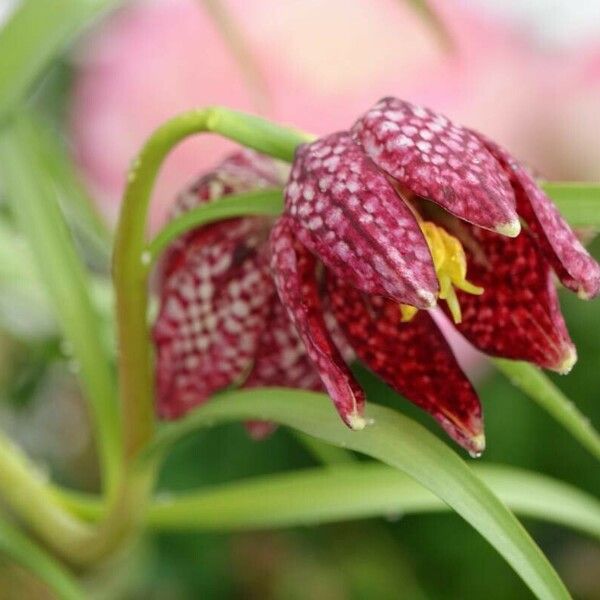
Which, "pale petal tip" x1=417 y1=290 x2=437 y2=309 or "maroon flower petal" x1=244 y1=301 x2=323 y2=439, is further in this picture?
"maroon flower petal" x1=244 y1=301 x2=323 y2=439

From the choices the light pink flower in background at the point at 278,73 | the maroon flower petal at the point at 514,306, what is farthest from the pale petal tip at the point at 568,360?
the light pink flower in background at the point at 278,73

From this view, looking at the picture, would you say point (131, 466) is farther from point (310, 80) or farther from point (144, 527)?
point (310, 80)

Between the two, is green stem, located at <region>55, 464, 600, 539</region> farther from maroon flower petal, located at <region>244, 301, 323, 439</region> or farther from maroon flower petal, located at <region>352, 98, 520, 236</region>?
maroon flower petal, located at <region>352, 98, 520, 236</region>

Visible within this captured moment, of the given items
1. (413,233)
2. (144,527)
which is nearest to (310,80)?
(144,527)

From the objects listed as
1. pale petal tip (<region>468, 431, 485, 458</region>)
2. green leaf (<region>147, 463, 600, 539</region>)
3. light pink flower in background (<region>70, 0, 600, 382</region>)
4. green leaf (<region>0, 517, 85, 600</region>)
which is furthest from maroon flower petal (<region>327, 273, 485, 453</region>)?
light pink flower in background (<region>70, 0, 600, 382</region>)

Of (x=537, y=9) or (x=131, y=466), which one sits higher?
(x=131, y=466)

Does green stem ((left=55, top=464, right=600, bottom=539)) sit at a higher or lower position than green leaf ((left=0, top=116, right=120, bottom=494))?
lower

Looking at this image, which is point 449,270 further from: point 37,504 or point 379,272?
point 37,504
